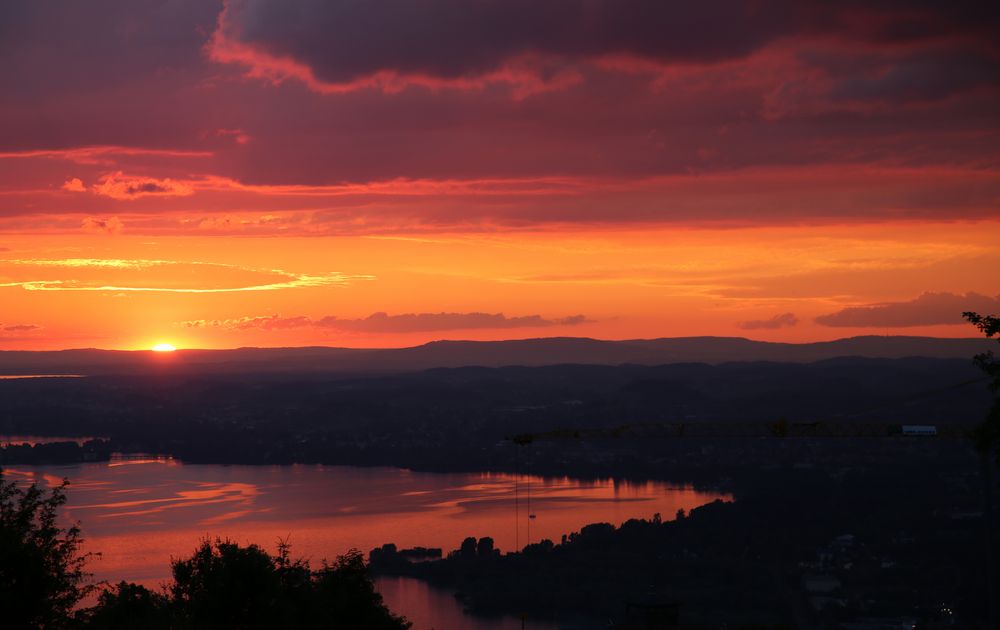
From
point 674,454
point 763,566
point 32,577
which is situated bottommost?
point 763,566

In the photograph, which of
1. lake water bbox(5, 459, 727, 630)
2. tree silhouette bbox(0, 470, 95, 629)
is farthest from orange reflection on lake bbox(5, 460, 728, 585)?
tree silhouette bbox(0, 470, 95, 629)

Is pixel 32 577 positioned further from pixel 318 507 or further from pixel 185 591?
pixel 318 507

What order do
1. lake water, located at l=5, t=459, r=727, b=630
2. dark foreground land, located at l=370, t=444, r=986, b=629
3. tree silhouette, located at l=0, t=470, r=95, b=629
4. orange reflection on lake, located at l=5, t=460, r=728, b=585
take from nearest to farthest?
tree silhouette, located at l=0, t=470, r=95, b=629, dark foreground land, located at l=370, t=444, r=986, b=629, lake water, located at l=5, t=459, r=727, b=630, orange reflection on lake, located at l=5, t=460, r=728, b=585

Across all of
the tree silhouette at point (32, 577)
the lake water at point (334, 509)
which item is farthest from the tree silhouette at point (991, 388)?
the lake water at point (334, 509)

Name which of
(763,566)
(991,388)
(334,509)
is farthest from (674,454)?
(991,388)

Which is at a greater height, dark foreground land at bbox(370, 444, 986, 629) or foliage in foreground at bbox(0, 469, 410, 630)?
foliage in foreground at bbox(0, 469, 410, 630)

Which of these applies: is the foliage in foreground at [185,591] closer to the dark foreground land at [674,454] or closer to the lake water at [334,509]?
the dark foreground land at [674,454]

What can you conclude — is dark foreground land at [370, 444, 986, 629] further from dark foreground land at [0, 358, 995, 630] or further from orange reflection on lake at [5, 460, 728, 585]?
orange reflection on lake at [5, 460, 728, 585]

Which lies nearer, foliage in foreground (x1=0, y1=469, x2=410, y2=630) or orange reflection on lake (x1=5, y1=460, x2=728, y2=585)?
foliage in foreground (x1=0, y1=469, x2=410, y2=630)

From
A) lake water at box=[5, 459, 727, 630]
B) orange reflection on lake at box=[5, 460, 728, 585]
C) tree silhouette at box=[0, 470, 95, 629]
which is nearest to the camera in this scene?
tree silhouette at box=[0, 470, 95, 629]
